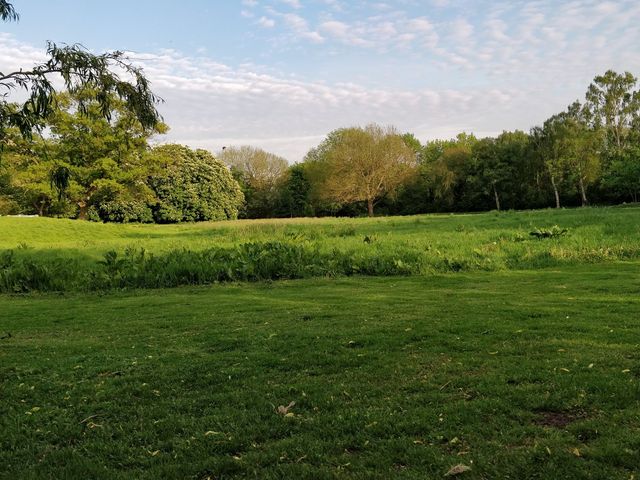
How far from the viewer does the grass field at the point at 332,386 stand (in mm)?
4195

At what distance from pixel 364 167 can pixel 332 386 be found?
68817mm

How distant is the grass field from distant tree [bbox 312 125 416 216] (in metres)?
59.9

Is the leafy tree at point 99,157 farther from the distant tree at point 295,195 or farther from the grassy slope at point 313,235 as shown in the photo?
the distant tree at point 295,195

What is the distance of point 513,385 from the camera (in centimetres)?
558

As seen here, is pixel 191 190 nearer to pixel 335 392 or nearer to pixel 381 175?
pixel 381 175

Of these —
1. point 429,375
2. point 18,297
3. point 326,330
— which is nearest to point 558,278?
point 326,330

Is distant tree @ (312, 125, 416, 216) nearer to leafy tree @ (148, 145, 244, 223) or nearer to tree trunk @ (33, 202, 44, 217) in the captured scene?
leafy tree @ (148, 145, 244, 223)

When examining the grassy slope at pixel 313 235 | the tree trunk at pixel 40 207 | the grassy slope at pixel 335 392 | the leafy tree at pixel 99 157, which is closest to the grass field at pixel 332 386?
the grassy slope at pixel 335 392

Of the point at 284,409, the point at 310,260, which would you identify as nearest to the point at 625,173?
the point at 310,260

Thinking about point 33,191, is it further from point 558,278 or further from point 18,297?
point 558,278

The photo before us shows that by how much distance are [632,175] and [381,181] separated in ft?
99.1

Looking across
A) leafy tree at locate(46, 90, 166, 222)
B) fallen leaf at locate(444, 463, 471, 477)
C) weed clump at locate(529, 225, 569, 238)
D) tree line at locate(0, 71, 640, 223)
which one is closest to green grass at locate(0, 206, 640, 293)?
weed clump at locate(529, 225, 569, 238)

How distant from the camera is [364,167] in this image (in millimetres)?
73500

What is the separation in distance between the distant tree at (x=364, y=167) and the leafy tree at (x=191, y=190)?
14.3 metres
